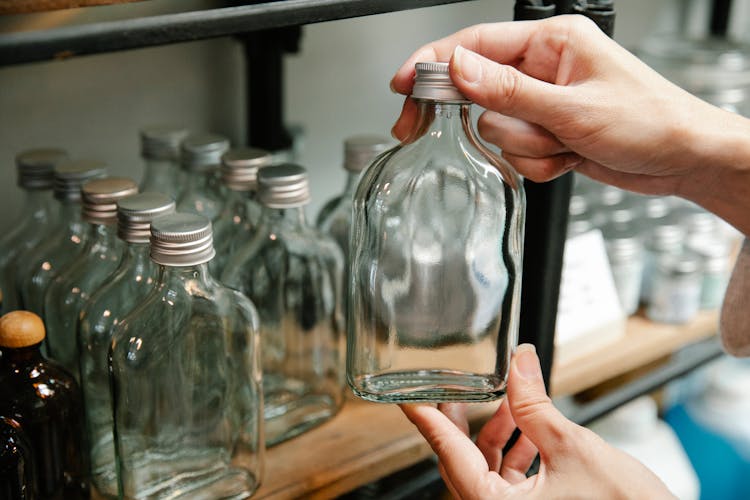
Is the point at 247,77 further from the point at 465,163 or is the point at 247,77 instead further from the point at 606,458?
the point at 606,458

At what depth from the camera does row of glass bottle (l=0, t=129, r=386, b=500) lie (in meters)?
0.73

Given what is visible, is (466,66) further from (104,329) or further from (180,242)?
(104,329)

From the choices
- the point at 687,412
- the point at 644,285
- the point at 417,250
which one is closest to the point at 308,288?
the point at 417,250

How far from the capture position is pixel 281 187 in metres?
0.79

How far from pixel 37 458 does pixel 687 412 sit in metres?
1.02

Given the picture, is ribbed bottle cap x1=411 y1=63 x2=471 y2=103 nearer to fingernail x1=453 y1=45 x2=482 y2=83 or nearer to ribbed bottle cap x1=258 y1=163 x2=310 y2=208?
fingernail x1=453 y1=45 x2=482 y2=83

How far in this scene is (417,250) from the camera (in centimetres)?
67

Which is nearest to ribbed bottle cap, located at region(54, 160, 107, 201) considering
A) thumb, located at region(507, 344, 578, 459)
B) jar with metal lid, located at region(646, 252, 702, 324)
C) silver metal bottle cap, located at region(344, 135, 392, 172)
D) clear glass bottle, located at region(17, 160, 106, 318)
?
clear glass bottle, located at region(17, 160, 106, 318)

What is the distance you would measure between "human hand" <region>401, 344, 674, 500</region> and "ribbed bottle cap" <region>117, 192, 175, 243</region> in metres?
0.24

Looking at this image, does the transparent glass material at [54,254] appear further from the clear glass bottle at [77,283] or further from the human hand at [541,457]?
the human hand at [541,457]

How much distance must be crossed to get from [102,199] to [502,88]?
12.9 inches

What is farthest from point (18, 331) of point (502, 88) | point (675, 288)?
point (675, 288)

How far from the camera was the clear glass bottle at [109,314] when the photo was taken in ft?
2.27

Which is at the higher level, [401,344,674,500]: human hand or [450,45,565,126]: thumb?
[450,45,565,126]: thumb
